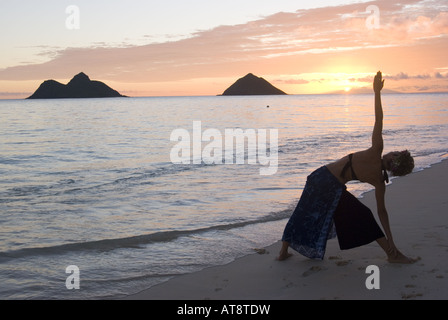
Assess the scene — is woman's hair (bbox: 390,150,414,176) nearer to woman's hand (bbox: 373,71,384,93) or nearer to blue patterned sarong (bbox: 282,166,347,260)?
blue patterned sarong (bbox: 282,166,347,260)

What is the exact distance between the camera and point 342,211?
236 inches

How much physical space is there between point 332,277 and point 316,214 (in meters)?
0.80

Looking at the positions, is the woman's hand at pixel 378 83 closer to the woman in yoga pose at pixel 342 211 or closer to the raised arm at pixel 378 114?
the raised arm at pixel 378 114

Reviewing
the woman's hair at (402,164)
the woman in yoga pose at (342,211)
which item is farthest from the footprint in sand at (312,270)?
the woman's hair at (402,164)

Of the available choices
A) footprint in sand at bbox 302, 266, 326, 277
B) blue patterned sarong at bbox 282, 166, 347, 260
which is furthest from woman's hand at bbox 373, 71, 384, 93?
footprint in sand at bbox 302, 266, 326, 277

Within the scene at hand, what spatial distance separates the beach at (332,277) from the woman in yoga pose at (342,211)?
0.96 feet

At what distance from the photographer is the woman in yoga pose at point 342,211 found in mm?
5797

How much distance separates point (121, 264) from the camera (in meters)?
6.82

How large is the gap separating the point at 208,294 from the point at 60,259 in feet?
9.18

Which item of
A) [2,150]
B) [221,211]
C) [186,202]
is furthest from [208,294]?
[2,150]

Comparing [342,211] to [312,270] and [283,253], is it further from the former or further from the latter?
[283,253]
